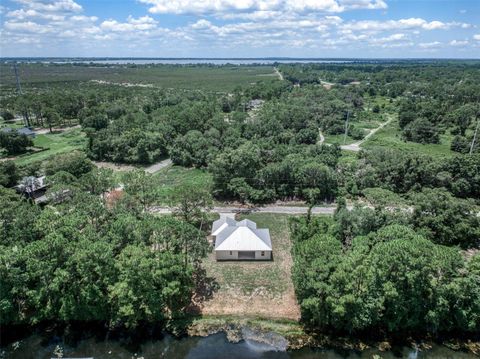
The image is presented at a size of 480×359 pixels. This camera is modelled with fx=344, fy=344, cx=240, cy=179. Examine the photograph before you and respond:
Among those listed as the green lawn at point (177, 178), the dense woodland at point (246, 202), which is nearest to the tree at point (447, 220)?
the dense woodland at point (246, 202)

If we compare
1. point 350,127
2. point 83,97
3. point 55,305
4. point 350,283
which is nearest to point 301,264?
point 350,283

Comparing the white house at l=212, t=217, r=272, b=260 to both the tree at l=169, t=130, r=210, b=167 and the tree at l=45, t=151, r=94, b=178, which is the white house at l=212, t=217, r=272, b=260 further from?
the tree at l=45, t=151, r=94, b=178

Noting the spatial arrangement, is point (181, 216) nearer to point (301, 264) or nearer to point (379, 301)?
point (301, 264)

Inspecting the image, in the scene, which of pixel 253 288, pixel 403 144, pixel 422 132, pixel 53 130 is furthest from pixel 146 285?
pixel 53 130

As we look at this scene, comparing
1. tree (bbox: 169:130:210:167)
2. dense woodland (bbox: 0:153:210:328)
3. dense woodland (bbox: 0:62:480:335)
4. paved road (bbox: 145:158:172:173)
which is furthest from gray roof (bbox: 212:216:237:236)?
paved road (bbox: 145:158:172:173)

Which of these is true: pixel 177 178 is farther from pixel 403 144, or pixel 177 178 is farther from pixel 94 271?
Answer: pixel 403 144
